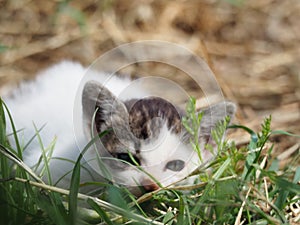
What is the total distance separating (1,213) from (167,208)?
455 mm

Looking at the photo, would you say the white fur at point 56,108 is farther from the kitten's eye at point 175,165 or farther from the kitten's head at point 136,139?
the kitten's eye at point 175,165

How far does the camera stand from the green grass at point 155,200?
1.53 meters

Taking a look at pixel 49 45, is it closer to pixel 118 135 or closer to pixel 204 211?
pixel 118 135

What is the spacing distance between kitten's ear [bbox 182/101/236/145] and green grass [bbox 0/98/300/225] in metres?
0.20

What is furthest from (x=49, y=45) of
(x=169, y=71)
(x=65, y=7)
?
(x=169, y=71)

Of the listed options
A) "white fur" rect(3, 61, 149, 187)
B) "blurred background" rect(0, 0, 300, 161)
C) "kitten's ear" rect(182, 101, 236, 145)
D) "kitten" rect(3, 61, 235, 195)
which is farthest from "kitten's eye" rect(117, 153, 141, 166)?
"blurred background" rect(0, 0, 300, 161)

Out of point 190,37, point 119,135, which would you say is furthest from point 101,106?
point 190,37

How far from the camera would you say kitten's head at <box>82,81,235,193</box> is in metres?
1.96

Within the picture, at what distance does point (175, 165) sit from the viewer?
6.58 feet

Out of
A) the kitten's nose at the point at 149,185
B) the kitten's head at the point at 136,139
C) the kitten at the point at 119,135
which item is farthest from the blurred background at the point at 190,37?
the kitten's nose at the point at 149,185

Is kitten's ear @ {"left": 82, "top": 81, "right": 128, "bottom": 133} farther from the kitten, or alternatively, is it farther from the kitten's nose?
the kitten's nose

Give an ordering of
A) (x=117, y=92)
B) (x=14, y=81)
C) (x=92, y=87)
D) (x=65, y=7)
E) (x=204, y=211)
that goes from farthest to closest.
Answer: (x=65, y=7) → (x=14, y=81) → (x=117, y=92) → (x=92, y=87) → (x=204, y=211)

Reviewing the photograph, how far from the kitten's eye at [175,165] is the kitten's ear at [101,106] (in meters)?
0.20

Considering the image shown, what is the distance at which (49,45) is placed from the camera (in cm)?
318
